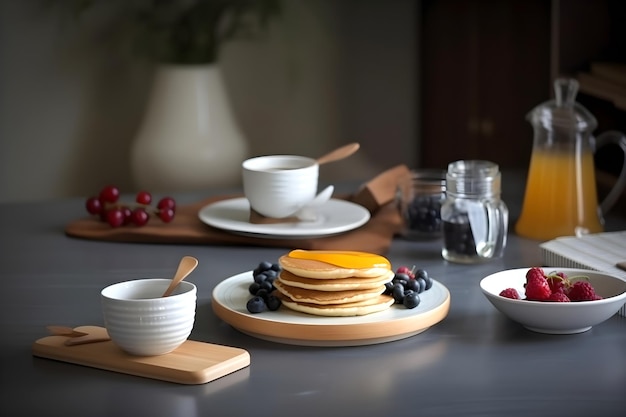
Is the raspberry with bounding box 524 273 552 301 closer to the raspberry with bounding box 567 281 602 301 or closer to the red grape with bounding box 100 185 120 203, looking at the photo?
the raspberry with bounding box 567 281 602 301

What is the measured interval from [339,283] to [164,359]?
211mm

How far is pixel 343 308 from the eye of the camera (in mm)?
1166

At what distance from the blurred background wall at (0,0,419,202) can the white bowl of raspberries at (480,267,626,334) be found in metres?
2.27

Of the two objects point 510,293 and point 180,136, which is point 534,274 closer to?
point 510,293

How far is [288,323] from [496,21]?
2059mm

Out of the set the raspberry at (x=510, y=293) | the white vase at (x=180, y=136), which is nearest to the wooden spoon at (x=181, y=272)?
the raspberry at (x=510, y=293)

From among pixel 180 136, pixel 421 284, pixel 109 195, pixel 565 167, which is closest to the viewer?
pixel 421 284

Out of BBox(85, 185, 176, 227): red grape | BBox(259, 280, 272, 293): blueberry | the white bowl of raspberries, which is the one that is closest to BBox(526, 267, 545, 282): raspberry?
the white bowl of raspberries

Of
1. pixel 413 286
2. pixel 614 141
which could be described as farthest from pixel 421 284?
pixel 614 141

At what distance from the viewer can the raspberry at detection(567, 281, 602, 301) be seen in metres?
1.18

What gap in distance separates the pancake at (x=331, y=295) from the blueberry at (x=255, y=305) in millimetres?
30

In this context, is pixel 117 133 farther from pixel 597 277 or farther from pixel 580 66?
pixel 597 277

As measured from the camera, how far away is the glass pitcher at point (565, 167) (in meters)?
1.66

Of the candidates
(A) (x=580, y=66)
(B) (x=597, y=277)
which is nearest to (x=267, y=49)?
(A) (x=580, y=66)
